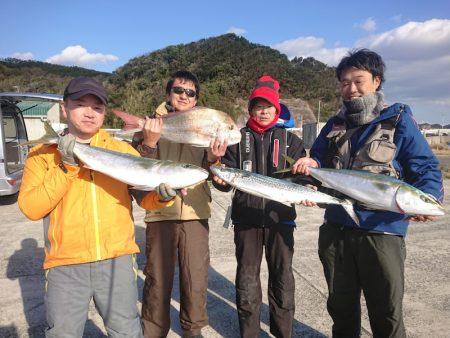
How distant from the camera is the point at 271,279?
3.37 m

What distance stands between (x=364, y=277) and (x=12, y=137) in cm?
1157

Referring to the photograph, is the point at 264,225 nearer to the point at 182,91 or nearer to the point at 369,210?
the point at 369,210

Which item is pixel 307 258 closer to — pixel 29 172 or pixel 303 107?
pixel 29 172

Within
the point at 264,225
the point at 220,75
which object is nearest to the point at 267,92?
the point at 264,225

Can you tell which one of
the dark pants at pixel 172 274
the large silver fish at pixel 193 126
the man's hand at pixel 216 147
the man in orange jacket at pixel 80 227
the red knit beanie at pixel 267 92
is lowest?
the dark pants at pixel 172 274

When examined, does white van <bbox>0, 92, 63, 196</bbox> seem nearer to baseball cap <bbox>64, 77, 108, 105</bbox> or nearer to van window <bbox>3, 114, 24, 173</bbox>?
van window <bbox>3, 114, 24, 173</bbox>

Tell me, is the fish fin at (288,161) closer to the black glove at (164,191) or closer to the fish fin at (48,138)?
the black glove at (164,191)

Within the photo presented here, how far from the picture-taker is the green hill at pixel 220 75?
150ft

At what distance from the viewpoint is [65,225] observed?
7.87 ft

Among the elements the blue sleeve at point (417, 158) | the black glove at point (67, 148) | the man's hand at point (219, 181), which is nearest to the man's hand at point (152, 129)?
the man's hand at point (219, 181)

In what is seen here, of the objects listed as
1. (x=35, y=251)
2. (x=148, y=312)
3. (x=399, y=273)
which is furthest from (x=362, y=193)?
(x=35, y=251)

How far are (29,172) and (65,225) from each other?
0.45 metres

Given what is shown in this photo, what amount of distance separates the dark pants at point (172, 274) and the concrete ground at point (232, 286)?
28cm

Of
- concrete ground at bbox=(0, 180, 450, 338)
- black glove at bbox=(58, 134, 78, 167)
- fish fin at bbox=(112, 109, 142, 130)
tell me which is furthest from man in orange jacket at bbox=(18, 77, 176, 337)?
concrete ground at bbox=(0, 180, 450, 338)
